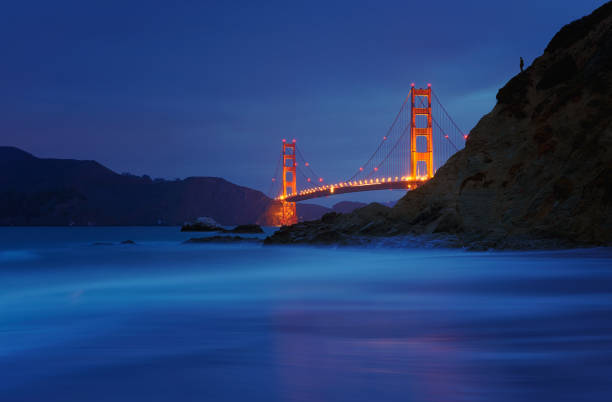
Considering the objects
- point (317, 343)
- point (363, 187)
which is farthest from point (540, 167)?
point (363, 187)

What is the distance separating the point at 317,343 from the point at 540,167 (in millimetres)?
12497

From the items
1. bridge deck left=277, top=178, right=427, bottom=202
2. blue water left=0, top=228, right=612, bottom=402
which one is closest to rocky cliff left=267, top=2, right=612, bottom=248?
blue water left=0, top=228, right=612, bottom=402

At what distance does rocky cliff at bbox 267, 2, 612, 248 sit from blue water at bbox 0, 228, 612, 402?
5.84 meters

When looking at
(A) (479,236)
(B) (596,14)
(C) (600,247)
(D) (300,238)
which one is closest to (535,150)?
(A) (479,236)

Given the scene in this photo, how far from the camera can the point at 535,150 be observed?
14.8 metres

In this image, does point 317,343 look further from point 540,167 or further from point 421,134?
point 421,134

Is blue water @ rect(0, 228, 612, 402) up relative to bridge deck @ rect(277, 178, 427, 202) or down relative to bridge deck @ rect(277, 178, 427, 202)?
down

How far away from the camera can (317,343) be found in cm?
343

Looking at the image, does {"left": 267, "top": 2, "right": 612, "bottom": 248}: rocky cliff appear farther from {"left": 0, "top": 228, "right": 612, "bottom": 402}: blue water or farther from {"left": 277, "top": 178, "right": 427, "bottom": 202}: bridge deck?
{"left": 277, "top": 178, "right": 427, "bottom": 202}: bridge deck

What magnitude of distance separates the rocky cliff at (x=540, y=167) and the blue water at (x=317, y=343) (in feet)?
19.2

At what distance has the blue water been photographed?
2352mm

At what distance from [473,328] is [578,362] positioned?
1172mm

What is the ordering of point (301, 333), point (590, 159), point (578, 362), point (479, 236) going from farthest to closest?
point (479, 236)
point (590, 159)
point (301, 333)
point (578, 362)

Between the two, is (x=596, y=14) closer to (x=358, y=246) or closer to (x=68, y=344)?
(x=358, y=246)
